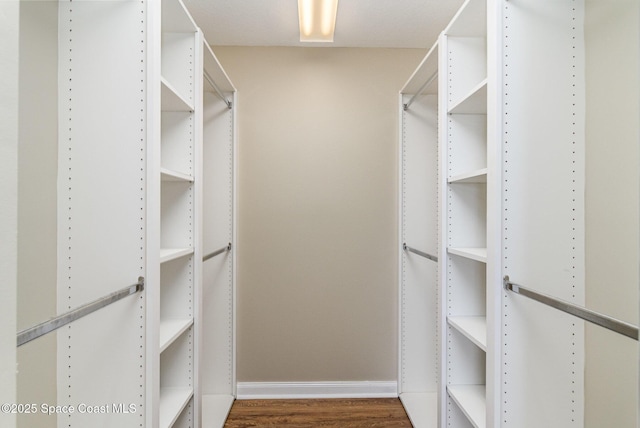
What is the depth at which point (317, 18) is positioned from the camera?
2174mm

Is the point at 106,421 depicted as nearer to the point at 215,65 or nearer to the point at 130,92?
the point at 130,92

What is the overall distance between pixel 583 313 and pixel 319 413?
6.69ft

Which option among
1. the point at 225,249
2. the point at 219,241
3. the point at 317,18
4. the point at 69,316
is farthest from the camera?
the point at 219,241

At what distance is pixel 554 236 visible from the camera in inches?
49.0

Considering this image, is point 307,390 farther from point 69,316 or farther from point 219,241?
point 69,316

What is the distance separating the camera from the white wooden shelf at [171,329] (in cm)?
144

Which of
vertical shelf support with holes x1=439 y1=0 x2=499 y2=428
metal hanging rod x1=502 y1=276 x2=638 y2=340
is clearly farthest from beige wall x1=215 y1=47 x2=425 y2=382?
metal hanging rod x1=502 y1=276 x2=638 y2=340

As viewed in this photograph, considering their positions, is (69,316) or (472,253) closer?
(69,316)

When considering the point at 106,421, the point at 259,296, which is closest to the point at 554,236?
the point at 106,421

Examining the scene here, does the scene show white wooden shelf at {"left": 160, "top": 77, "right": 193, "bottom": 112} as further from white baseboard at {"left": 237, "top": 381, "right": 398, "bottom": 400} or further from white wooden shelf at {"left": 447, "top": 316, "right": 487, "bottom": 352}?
white baseboard at {"left": 237, "top": 381, "right": 398, "bottom": 400}

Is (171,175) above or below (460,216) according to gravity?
above

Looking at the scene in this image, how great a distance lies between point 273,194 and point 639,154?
6.67 ft

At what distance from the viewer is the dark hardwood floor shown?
95.8 inches

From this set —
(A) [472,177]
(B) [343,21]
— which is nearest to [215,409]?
(A) [472,177]
